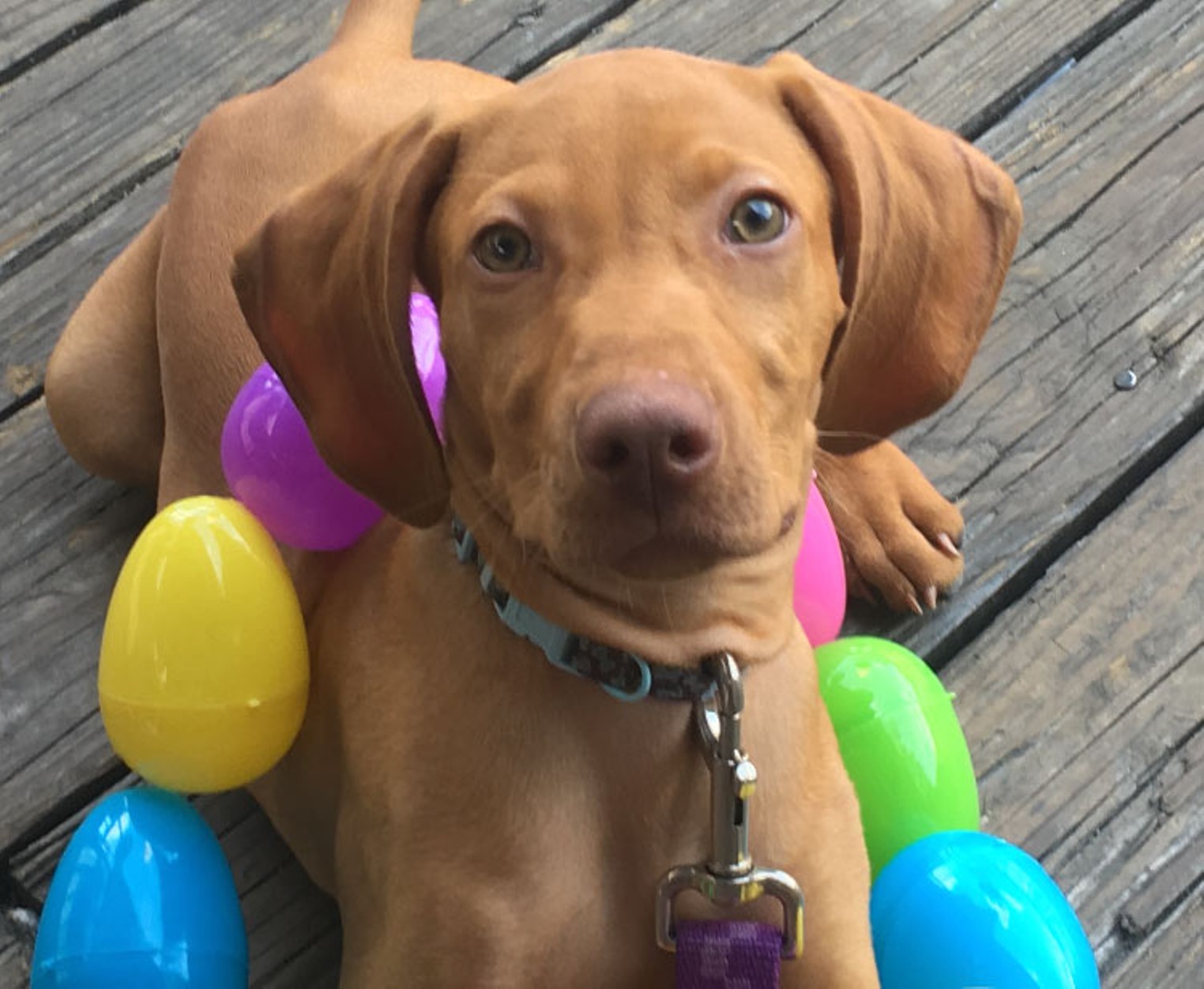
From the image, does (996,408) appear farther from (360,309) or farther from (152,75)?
(152,75)

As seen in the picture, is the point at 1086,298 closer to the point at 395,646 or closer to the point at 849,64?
the point at 849,64

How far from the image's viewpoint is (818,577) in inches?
85.1

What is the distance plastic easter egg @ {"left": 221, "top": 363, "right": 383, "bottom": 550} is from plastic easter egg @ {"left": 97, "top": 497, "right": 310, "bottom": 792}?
0.05 metres

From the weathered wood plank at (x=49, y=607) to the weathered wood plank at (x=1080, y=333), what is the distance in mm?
1287

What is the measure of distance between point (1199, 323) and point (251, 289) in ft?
5.90

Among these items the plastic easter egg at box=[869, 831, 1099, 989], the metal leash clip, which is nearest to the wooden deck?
the plastic easter egg at box=[869, 831, 1099, 989]

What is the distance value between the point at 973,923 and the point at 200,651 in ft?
3.32

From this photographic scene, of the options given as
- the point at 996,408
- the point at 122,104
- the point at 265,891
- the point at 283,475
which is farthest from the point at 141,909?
the point at 122,104

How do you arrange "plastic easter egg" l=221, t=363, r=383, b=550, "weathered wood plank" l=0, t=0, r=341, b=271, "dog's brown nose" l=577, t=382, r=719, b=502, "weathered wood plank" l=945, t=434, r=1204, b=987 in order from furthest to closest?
"weathered wood plank" l=0, t=0, r=341, b=271 < "weathered wood plank" l=945, t=434, r=1204, b=987 < "plastic easter egg" l=221, t=363, r=383, b=550 < "dog's brown nose" l=577, t=382, r=719, b=502

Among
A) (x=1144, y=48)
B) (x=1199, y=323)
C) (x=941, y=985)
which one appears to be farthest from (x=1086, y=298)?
(x=941, y=985)

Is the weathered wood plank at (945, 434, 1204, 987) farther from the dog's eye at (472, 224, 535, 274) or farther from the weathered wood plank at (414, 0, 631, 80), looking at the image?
the weathered wood plank at (414, 0, 631, 80)

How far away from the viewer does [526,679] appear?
168 centimetres

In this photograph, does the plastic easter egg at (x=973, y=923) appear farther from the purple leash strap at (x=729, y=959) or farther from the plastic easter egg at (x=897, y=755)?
the purple leash strap at (x=729, y=959)

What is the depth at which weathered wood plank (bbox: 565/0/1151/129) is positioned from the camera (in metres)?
3.01
